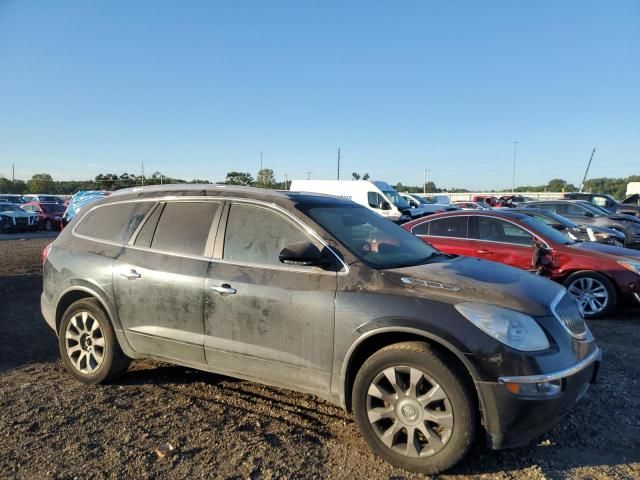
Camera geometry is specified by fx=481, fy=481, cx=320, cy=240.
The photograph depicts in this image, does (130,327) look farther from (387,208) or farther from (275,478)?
(387,208)

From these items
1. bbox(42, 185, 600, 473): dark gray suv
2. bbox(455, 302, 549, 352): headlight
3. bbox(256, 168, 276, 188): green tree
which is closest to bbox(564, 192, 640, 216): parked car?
bbox(42, 185, 600, 473): dark gray suv

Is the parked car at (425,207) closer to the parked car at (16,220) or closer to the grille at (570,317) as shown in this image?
the parked car at (16,220)

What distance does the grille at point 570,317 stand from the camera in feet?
10.3

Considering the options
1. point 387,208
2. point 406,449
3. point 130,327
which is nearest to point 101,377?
point 130,327

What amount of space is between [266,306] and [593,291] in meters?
5.42

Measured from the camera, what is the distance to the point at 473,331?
9.45ft

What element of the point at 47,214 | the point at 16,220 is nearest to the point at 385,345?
the point at 16,220

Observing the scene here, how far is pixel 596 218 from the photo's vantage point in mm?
16438

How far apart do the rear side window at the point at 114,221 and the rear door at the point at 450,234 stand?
4.88 meters

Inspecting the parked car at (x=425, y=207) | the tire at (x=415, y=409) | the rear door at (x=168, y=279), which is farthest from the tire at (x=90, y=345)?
the parked car at (x=425, y=207)

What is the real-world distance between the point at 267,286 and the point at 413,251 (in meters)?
1.32

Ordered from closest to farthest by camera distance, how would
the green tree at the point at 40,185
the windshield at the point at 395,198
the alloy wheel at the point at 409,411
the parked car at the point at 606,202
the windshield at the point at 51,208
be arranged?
the alloy wheel at the point at 409,411 < the parked car at the point at 606,202 < the windshield at the point at 395,198 < the windshield at the point at 51,208 < the green tree at the point at 40,185

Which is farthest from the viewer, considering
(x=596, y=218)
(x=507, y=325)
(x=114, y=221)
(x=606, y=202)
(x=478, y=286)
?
(x=606, y=202)

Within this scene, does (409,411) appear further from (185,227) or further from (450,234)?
(450,234)
